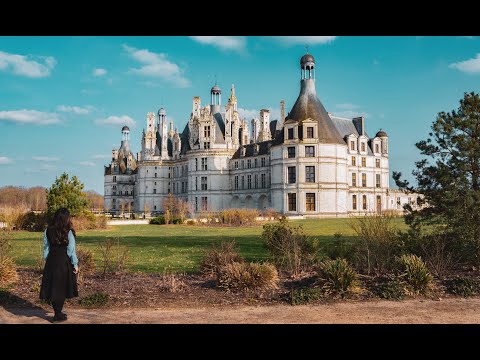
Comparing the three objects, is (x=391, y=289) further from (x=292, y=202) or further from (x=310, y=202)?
(x=292, y=202)

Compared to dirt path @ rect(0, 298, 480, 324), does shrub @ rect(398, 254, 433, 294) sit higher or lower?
higher

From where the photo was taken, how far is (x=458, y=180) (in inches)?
477

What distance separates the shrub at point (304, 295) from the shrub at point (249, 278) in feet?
2.38

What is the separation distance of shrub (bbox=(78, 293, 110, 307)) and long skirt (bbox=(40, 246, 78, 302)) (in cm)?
89

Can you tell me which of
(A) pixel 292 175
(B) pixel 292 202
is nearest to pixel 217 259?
(B) pixel 292 202

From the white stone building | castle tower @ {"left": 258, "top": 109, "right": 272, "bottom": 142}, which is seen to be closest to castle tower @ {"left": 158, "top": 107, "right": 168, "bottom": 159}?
the white stone building

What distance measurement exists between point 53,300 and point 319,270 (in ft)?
18.2

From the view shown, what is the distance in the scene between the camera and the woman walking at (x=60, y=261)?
841 centimetres

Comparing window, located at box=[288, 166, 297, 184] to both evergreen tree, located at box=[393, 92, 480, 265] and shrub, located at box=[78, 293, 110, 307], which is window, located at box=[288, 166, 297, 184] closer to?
evergreen tree, located at box=[393, 92, 480, 265]

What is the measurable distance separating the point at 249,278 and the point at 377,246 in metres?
3.70

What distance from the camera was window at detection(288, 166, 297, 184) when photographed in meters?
52.4

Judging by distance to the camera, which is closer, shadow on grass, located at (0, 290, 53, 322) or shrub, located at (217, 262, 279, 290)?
shadow on grass, located at (0, 290, 53, 322)

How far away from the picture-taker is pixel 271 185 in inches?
2157

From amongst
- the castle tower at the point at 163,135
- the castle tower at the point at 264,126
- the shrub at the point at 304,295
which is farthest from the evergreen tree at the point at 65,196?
the castle tower at the point at 163,135
